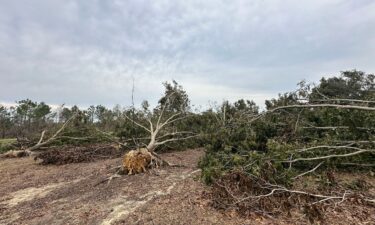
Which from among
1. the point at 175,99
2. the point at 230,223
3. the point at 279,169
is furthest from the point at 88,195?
the point at 175,99

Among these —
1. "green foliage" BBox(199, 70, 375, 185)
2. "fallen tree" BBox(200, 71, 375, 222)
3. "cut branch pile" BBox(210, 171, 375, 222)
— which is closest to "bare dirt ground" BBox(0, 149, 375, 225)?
"cut branch pile" BBox(210, 171, 375, 222)

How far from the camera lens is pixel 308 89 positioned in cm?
595

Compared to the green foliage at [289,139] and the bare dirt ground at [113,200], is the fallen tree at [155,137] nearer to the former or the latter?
the bare dirt ground at [113,200]

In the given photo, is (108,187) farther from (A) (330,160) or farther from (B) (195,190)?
(A) (330,160)

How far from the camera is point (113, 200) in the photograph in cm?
512

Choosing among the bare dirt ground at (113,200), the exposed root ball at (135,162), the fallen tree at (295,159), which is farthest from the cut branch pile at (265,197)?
the exposed root ball at (135,162)

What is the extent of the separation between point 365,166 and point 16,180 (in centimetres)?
790

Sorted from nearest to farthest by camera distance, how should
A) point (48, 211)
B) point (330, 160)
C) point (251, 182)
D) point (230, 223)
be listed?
point (230, 223) → point (251, 182) → point (48, 211) → point (330, 160)

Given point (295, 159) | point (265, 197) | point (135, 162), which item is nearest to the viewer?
point (265, 197)

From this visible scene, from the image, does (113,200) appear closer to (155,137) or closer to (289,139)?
(289,139)

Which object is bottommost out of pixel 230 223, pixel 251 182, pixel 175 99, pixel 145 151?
pixel 230 223

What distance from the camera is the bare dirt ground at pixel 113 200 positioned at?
414cm

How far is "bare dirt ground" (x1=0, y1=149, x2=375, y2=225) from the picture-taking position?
13.6ft

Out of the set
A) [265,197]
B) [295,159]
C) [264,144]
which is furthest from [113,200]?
[264,144]
